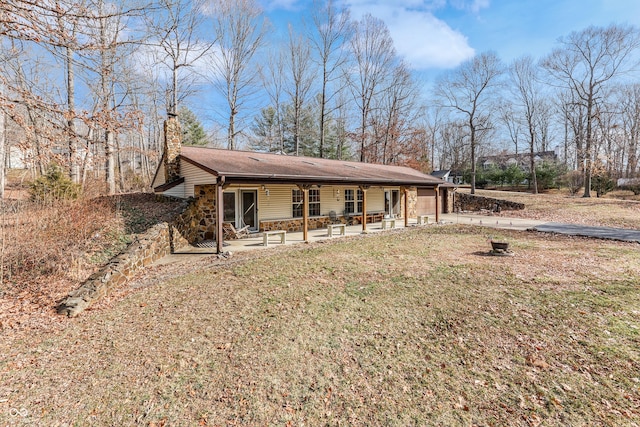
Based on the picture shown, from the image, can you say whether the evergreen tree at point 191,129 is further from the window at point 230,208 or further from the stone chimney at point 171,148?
the window at point 230,208

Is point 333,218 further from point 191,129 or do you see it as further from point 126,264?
point 191,129

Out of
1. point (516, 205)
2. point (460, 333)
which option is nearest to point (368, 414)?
point (460, 333)

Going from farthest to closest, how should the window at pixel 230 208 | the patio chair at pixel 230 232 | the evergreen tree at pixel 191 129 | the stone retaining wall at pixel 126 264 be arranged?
the evergreen tree at pixel 191 129
the window at pixel 230 208
the patio chair at pixel 230 232
the stone retaining wall at pixel 126 264

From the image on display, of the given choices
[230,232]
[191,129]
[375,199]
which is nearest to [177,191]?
[230,232]

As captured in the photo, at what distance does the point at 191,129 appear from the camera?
28281mm

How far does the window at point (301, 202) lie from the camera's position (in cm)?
1347

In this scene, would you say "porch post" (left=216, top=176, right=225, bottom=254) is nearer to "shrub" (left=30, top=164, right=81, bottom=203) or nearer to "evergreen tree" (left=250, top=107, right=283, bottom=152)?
"shrub" (left=30, top=164, right=81, bottom=203)

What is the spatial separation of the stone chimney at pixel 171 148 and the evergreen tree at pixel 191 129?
17.4 metres

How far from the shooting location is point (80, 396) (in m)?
3.08

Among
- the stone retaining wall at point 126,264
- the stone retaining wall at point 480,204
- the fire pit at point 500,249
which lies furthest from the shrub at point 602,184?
the stone retaining wall at point 126,264

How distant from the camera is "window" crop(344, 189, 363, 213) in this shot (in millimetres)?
15570

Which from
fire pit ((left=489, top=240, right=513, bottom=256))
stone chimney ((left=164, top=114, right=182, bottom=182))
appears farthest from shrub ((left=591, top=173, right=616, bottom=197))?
stone chimney ((left=164, top=114, right=182, bottom=182))

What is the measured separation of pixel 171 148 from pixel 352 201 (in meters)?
9.13

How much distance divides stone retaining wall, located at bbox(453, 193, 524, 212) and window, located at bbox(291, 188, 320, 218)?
49.4ft
